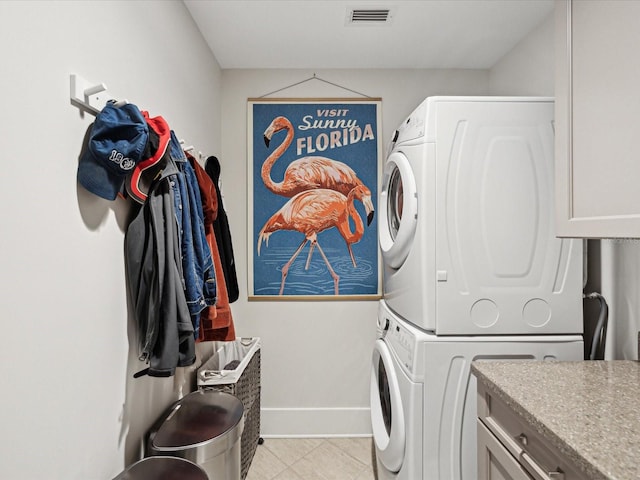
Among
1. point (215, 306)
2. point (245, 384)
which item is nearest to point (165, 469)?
point (215, 306)

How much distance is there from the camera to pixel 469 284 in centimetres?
155

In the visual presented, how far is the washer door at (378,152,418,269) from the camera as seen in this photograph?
5.30 feet

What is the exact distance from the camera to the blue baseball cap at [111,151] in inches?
41.3

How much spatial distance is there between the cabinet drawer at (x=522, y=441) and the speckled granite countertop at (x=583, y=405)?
40 millimetres

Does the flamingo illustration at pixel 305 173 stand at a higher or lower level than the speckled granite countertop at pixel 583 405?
higher

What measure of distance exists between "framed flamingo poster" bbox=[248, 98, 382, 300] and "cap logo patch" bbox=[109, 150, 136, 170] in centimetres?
154

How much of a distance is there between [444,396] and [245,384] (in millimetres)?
1094

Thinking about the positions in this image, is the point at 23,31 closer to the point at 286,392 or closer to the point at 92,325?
the point at 92,325

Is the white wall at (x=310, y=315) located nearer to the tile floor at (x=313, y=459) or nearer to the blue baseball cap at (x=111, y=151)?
the tile floor at (x=313, y=459)

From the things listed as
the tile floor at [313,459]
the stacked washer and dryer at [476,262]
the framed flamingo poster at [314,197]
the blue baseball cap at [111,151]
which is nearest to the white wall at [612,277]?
the stacked washer and dryer at [476,262]

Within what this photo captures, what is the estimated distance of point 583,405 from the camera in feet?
3.35

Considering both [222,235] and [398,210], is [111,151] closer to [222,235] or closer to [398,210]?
[222,235]

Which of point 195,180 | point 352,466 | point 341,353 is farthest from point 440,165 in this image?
point 352,466

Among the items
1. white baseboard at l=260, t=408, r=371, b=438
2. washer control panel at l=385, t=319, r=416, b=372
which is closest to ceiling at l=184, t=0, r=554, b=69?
washer control panel at l=385, t=319, r=416, b=372
